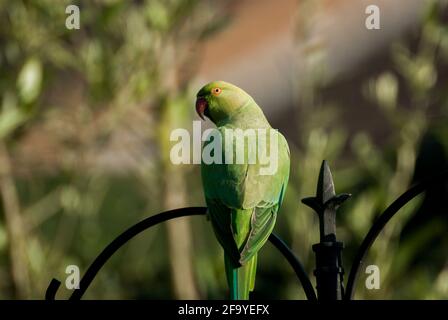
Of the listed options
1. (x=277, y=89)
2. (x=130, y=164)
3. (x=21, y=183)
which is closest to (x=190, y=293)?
(x=130, y=164)

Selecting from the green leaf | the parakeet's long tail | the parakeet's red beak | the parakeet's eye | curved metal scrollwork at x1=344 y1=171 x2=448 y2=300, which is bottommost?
the parakeet's long tail

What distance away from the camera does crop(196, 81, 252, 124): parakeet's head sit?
3.28ft

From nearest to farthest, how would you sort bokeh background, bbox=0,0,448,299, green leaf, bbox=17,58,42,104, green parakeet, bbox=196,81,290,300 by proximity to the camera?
green parakeet, bbox=196,81,290,300
green leaf, bbox=17,58,42,104
bokeh background, bbox=0,0,448,299

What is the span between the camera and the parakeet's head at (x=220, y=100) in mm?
999

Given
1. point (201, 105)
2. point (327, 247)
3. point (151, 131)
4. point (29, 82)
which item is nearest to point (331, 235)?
point (327, 247)

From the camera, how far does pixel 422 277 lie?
7.48 feet

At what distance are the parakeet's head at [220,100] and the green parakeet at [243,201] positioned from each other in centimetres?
4

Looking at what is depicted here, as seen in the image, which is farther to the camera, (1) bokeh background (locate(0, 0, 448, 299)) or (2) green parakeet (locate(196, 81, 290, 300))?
(1) bokeh background (locate(0, 0, 448, 299))

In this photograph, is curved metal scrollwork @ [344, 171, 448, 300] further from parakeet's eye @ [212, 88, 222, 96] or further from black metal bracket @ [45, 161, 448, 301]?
parakeet's eye @ [212, 88, 222, 96]

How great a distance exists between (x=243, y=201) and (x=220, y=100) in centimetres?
16

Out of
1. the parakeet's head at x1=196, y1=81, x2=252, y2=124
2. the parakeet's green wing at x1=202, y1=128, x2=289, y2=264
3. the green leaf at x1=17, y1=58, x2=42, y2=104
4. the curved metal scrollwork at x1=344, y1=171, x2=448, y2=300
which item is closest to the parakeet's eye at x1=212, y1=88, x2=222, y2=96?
the parakeet's head at x1=196, y1=81, x2=252, y2=124

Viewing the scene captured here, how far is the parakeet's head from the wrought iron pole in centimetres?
13
